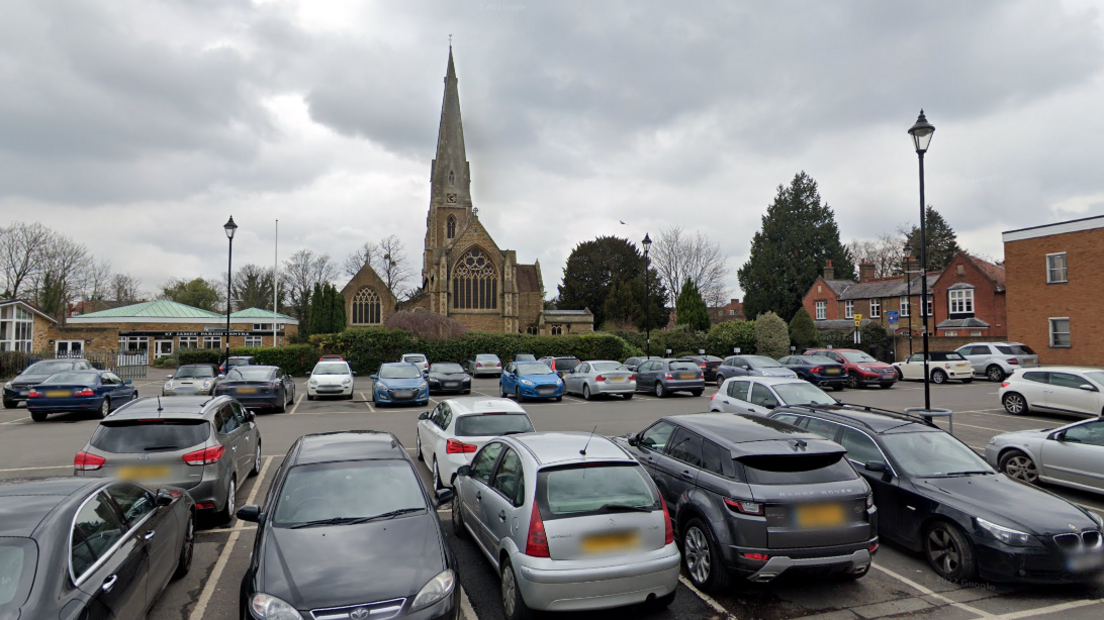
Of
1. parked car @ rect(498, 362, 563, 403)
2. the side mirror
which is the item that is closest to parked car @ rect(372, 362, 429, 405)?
parked car @ rect(498, 362, 563, 403)

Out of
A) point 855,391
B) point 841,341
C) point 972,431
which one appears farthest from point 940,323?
point 972,431

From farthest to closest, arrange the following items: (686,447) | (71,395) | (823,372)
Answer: (823,372) → (71,395) → (686,447)

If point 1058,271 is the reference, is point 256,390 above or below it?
below

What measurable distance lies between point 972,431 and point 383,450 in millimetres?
14156

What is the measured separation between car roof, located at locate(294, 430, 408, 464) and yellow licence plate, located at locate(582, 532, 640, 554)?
1954 mm

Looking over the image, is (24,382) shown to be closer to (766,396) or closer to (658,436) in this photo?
(658,436)

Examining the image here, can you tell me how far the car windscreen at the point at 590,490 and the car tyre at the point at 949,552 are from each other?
125 inches

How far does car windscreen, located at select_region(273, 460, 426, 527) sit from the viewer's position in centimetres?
476

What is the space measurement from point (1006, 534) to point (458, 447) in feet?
19.6

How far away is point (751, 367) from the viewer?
76.5ft

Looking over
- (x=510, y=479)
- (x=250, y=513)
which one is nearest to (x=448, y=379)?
(x=510, y=479)

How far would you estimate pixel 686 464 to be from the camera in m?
6.32

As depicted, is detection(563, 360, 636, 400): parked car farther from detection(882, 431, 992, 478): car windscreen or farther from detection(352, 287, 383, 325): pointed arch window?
detection(352, 287, 383, 325): pointed arch window

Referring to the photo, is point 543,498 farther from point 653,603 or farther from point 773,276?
point 773,276
